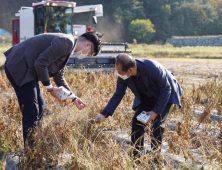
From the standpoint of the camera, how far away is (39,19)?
10734 mm

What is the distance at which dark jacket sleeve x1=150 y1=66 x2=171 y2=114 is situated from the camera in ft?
8.59

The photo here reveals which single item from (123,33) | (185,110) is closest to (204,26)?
(123,33)

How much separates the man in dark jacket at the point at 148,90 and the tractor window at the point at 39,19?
8450 mm

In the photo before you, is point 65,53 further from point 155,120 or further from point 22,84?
point 155,120

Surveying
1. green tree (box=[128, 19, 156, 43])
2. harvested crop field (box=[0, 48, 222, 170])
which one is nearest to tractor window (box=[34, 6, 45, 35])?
harvested crop field (box=[0, 48, 222, 170])

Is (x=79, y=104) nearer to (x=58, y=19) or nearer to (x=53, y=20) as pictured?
(x=53, y=20)

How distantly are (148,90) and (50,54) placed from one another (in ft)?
3.47

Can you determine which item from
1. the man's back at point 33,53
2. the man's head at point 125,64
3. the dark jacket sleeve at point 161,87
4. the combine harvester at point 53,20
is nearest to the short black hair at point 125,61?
the man's head at point 125,64

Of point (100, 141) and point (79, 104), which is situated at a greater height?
point (79, 104)

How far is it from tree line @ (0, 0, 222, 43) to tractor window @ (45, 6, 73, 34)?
46993 mm

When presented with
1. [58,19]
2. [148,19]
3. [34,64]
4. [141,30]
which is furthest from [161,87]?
[148,19]

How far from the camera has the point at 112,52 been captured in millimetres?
9930

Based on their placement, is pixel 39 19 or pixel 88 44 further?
pixel 39 19

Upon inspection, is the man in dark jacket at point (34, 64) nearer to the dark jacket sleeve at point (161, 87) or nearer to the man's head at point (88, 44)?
the man's head at point (88, 44)
